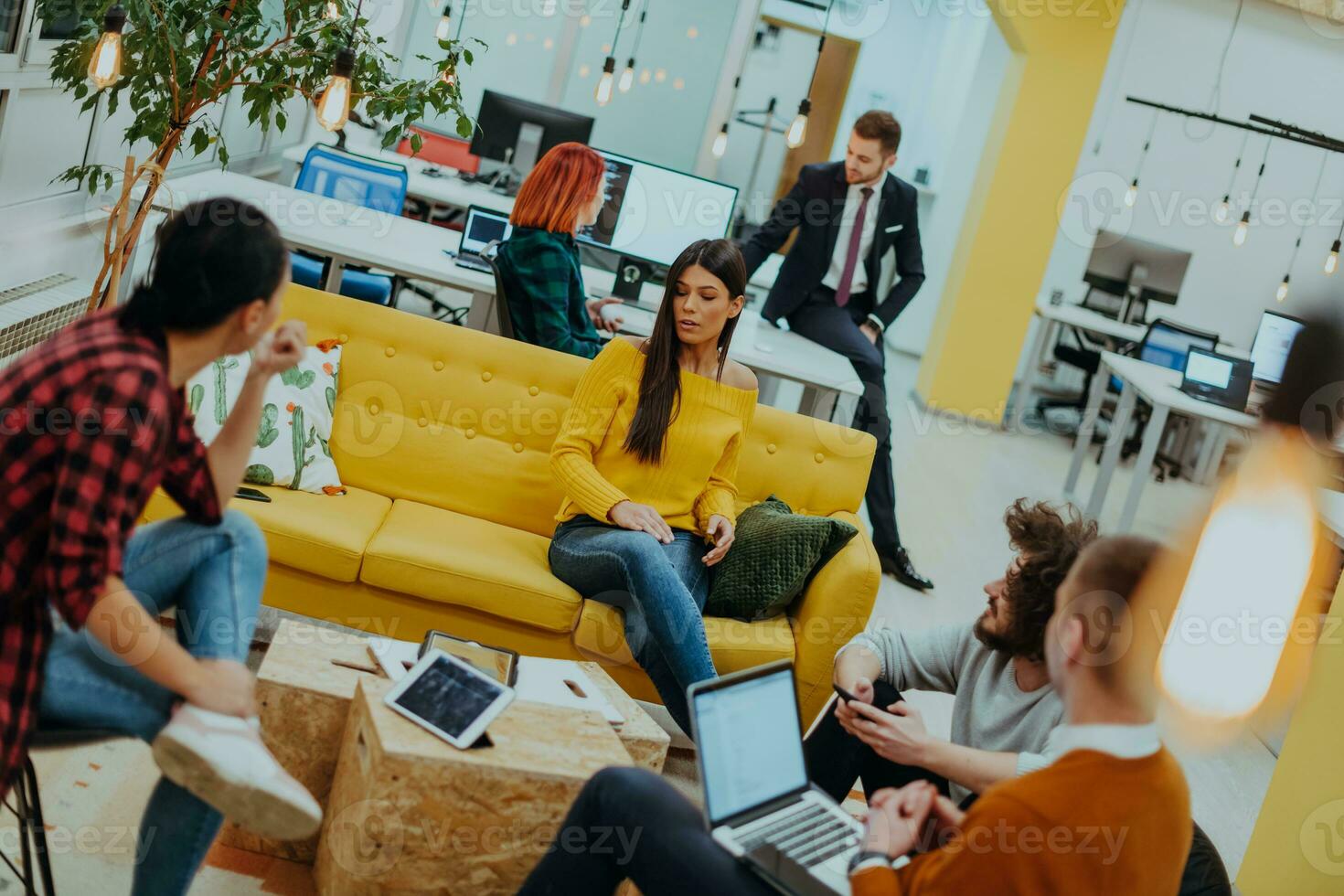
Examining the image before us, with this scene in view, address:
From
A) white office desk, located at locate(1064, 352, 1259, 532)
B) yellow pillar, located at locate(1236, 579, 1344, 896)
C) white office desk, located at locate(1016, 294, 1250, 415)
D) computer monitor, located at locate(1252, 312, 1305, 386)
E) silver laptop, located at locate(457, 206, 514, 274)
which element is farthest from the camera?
white office desk, located at locate(1016, 294, 1250, 415)

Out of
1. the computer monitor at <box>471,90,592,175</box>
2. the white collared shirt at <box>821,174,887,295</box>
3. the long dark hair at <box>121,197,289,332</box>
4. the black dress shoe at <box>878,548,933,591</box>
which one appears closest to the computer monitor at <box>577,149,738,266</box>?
the white collared shirt at <box>821,174,887,295</box>

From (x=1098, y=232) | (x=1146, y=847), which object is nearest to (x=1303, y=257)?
(x=1098, y=232)

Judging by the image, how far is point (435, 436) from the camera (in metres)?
3.38

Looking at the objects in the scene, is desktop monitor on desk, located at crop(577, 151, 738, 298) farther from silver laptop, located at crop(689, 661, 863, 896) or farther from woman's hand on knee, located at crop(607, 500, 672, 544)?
silver laptop, located at crop(689, 661, 863, 896)

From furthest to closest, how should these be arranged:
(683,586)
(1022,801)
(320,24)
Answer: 1. (320,24)
2. (683,586)
3. (1022,801)

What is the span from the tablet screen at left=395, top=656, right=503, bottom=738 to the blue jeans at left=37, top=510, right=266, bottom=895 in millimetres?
386

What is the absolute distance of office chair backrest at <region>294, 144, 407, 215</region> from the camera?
5418 mm

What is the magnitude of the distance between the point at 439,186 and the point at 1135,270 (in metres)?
5.25

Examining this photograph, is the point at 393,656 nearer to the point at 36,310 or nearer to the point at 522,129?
the point at 36,310

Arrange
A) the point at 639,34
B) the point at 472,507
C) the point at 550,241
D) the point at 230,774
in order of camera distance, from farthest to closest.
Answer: the point at 639,34 < the point at 550,241 < the point at 472,507 < the point at 230,774

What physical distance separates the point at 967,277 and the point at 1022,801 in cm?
694

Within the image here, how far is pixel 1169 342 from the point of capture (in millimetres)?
7816

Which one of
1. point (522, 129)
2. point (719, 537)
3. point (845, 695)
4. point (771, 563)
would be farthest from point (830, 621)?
point (522, 129)

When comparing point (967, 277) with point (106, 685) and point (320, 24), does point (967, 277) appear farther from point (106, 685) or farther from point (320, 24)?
point (106, 685)
